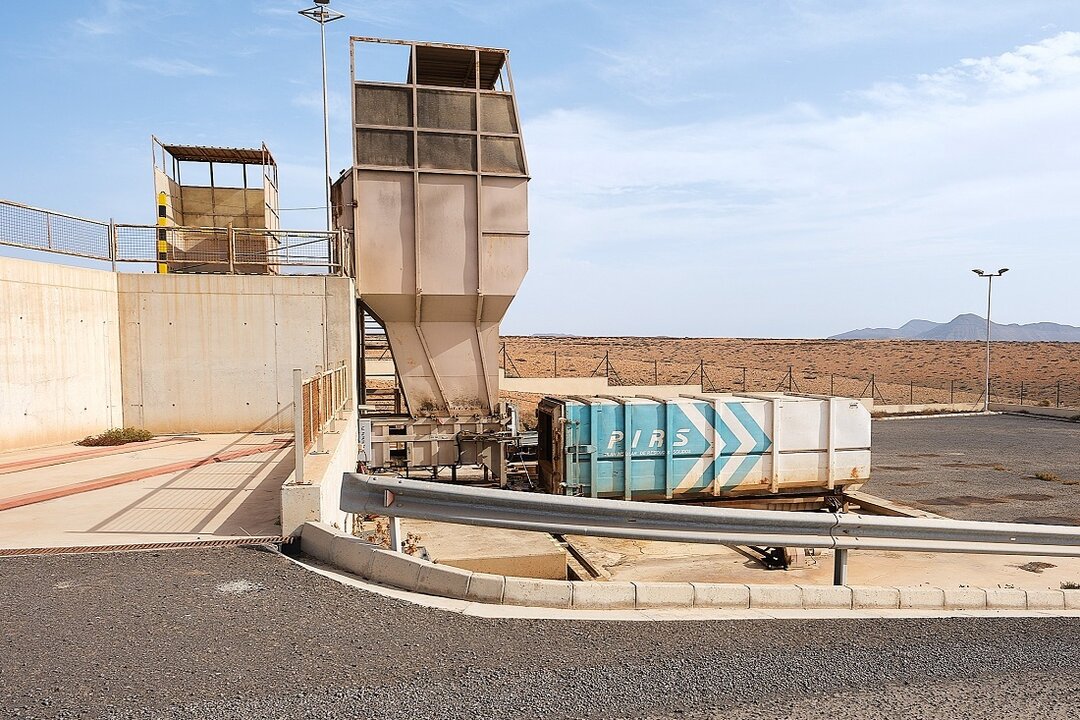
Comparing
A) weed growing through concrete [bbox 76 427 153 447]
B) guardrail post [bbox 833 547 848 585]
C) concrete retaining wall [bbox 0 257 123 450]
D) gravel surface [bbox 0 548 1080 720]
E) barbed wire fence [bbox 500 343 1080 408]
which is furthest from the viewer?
barbed wire fence [bbox 500 343 1080 408]

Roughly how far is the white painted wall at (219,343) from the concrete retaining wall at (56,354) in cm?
A: 37

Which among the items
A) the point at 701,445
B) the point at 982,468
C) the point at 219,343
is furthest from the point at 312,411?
the point at 982,468

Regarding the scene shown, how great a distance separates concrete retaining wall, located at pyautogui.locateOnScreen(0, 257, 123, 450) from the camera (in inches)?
466

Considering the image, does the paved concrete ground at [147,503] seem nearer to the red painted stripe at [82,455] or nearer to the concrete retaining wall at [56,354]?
the red painted stripe at [82,455]

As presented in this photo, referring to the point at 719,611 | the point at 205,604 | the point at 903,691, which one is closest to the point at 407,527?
the point at 205,604

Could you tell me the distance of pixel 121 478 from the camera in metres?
9.34

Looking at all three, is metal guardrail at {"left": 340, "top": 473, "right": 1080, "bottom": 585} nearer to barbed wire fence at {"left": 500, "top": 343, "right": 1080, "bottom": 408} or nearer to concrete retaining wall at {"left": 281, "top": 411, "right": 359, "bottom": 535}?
concrete retaining wall at {"left": 281, "top": 411, "right": 359, "bottom": 535}

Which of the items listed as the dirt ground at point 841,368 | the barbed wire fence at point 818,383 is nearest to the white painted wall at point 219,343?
the dirt ground at point 841,368

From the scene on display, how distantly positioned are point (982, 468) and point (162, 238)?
22.1 meters

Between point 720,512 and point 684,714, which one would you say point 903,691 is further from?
point 720,512

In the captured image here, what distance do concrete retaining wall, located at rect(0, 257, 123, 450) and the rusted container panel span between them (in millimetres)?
8546

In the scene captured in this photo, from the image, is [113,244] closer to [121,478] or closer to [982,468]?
[121,478]

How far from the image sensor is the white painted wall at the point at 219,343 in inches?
550

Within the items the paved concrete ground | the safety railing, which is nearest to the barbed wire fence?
the paved concrete ground
